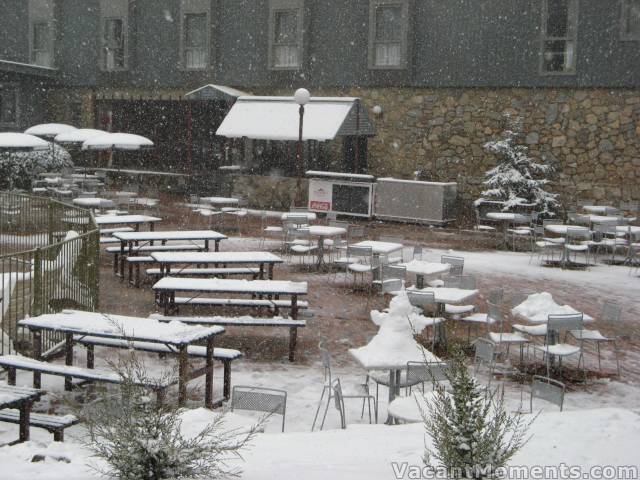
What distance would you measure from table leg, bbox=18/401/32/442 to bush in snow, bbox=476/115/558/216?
1602 centimetres

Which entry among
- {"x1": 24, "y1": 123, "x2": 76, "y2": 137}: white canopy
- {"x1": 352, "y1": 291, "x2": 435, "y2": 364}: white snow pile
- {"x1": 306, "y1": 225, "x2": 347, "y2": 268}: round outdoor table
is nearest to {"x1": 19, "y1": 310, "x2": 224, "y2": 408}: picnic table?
{"x1": 352, "y1": 291, "x2": 435, "y2": 364}: white snow pile

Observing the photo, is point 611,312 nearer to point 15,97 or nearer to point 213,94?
point 213,94

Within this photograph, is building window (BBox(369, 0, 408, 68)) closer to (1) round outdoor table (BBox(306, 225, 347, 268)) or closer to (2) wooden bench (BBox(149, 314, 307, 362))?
(1) round outdoor table (BBox(306, 225, 347, 268))

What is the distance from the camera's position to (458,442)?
15.9 feet

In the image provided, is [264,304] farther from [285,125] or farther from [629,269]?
[285,125]

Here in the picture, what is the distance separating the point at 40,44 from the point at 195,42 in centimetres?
783

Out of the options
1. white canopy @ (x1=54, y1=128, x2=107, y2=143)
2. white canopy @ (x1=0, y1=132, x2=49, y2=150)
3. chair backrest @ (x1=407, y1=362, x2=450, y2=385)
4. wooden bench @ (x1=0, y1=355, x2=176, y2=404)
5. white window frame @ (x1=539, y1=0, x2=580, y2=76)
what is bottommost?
wooden bench @ (x1=0, y1=355, x2=176, y2=404)

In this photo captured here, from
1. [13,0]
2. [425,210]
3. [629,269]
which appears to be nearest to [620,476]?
[629,269]

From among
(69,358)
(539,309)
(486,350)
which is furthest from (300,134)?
(486,350)

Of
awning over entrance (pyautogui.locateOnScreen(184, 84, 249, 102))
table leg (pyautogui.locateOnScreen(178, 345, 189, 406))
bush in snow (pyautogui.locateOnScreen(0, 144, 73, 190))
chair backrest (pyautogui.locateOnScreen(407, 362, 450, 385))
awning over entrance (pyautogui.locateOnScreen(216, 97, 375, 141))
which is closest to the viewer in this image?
chair backrest (pyautogui.locateOnScreen(407, 362, 450, 385))

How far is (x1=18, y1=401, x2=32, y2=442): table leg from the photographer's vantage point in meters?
6.59

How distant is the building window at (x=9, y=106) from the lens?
3141 cm

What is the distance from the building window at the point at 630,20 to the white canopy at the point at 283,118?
750 cm

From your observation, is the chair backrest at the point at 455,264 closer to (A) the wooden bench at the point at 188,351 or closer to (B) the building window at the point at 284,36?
(A) the wooden bench at the point at 188,351
